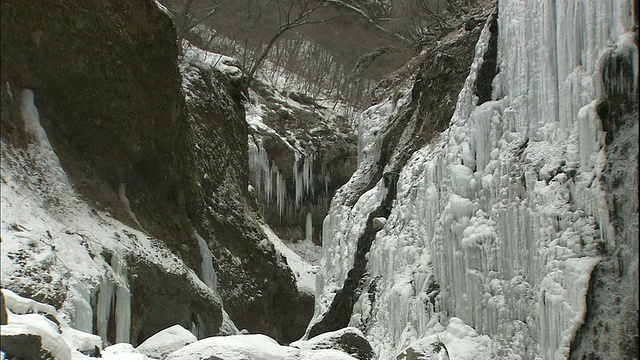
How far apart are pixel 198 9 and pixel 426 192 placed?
14.9 metres

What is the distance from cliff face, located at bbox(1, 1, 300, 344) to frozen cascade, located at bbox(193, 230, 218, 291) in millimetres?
55

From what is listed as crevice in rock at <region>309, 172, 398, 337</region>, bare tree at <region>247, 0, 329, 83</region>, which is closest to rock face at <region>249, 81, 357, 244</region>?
bare tree at <region>247, 0, 329, 83</region>

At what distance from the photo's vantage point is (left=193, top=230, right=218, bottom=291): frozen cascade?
47.3 ft

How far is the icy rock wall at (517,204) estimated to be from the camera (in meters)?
7.36

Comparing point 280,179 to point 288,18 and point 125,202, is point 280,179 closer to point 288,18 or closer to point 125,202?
point 288,18

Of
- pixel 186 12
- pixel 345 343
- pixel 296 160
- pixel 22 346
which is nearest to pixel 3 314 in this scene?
pixel 22 346

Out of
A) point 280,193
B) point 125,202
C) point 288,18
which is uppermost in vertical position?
point 288,18

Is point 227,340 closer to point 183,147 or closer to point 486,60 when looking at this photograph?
point 486,60

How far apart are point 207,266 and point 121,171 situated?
3.05 metres

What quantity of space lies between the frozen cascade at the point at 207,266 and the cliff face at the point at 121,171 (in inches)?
2.2

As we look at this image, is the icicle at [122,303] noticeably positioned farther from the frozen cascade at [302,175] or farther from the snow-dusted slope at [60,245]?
the frozen cascade at [302,175]

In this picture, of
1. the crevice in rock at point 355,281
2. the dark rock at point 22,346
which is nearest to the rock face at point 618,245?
the dark rock at point 22,346

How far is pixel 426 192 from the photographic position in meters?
10.3

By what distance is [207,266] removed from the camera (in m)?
14.5
